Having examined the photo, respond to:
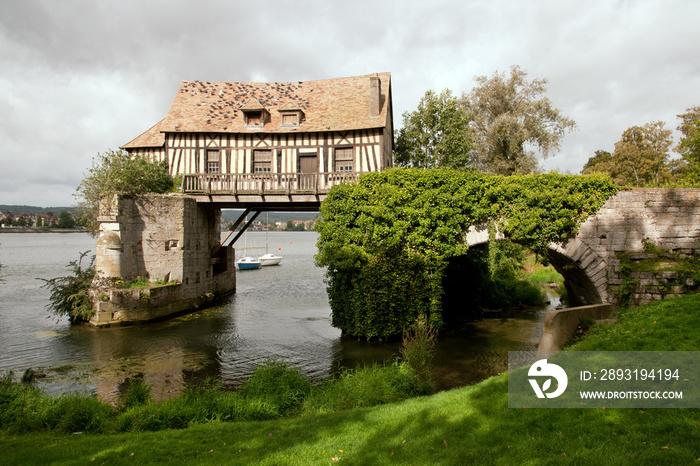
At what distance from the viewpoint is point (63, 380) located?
970 cm

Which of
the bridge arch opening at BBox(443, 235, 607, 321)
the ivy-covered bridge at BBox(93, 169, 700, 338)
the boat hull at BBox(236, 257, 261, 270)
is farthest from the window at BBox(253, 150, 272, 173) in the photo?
the boat hull at BBox(236, 257, 261, 270)

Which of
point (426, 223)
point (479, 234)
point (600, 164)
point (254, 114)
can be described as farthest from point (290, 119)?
point (600, 164)

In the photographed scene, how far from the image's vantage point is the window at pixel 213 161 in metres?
19.2

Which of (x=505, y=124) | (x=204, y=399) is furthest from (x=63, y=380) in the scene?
(x=505, y=124)

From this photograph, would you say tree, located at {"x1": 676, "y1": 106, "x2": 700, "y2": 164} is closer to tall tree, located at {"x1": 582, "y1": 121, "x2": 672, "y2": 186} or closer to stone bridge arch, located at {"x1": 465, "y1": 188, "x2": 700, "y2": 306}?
tall tree, located at {"x1": 582, "y1": 121, "x2": 672, "y2": 186}

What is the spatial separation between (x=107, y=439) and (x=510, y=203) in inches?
420

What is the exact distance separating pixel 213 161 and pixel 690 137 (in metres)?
25.9

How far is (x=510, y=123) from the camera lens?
25.3 m

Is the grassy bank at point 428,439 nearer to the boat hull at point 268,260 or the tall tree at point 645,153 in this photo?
the tall tree at point 645,153

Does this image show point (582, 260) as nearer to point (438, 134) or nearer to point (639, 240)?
point (639, 240)

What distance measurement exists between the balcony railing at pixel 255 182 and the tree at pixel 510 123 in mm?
12234

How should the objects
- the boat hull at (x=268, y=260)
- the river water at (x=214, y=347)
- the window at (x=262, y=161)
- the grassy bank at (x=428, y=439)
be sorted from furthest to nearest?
the boat hull at (x=268, y=260), the window at (x=262, y=161), the river water at (x=214, y=347), the grassy bank at (x=428, y=439)

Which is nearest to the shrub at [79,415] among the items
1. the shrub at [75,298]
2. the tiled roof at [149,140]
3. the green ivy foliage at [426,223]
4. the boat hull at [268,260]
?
the green ivy foliage at [426,223]

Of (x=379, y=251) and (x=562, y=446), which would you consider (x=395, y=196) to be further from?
(x=562, y=446)
